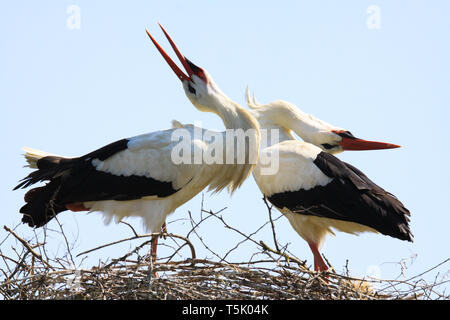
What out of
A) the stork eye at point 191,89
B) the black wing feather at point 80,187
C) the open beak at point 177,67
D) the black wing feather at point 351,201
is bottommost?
the black wing feather at point 351,201

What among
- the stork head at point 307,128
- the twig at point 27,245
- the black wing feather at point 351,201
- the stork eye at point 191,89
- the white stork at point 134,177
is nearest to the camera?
the twig at point 27,245

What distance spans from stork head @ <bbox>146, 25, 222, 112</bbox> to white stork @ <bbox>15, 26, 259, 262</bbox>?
21 centimetres

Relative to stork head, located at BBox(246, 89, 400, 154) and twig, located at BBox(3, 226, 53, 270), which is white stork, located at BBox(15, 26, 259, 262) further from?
stork head, located at BBox(246, 89, 400, 154)

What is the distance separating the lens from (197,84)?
592cm

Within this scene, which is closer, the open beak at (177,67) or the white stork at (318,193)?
the white stork at (318,193)

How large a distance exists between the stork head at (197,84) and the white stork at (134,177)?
0.70 feet

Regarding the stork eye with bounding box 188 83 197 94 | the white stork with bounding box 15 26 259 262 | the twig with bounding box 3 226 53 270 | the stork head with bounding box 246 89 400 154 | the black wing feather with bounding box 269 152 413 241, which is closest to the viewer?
the twig with bounding box 3 226 53 270

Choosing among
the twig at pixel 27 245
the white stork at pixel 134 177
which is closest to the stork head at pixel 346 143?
the white stork at pixel 134 177

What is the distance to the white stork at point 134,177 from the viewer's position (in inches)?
217

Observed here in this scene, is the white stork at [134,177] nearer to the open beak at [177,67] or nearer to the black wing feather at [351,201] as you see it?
the open beak at [177,67]

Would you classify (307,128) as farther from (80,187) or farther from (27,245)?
(27,245)

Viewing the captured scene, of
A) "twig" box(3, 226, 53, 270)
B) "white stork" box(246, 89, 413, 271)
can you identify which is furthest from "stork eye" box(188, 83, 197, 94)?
"twig" box(3, 226, 53, 270)

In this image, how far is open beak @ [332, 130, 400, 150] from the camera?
275 inches

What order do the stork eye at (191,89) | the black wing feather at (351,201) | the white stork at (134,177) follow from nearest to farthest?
the white stork at (134,177)
the black wing feather at (351,201)
the stork eye at (191,89)
